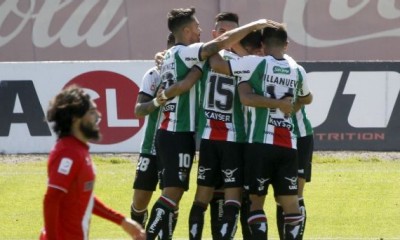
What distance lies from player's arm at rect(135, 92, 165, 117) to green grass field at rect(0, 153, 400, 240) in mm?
1794

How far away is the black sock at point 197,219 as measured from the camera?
8641 mm

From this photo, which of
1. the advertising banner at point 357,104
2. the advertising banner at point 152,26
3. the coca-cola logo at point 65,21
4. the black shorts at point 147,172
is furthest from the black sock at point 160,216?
the coca-cola logo at point 65,21

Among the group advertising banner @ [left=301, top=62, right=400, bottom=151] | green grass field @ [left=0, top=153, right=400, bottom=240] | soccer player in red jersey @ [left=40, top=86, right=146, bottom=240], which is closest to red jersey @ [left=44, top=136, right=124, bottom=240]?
soccer player in red jersey @ [left=40, top=86, right=146, bottom=240]

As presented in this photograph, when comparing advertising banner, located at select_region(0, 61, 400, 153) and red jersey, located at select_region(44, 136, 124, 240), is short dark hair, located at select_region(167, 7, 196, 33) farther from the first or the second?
advertising banner, located at select_region(0, 61, 400, 153)

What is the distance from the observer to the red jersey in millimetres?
5918

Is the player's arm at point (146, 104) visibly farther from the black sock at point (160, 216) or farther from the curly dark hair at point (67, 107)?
the curly dark hair at point (67, 107)

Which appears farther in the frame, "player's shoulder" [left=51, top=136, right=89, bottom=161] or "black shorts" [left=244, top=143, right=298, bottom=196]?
"black shorts" [left=244, top=143, right=298, bottom=196]

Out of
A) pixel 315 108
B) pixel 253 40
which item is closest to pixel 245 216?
pixel 253 40

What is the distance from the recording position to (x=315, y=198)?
12.6m

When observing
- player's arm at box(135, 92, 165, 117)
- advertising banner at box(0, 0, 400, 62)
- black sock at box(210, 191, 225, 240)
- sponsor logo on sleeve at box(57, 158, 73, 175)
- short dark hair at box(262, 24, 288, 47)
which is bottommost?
advertising banner at box(0, 0, 400, 62)

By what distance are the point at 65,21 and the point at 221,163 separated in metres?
14.5

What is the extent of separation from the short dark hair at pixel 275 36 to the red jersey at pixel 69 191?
260 centimetres

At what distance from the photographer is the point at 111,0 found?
2262 cm

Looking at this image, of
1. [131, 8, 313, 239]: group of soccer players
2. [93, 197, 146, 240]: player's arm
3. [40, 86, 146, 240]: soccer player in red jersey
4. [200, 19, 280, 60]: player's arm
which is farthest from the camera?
[131, 8, 313, 239]: group of soccer players
